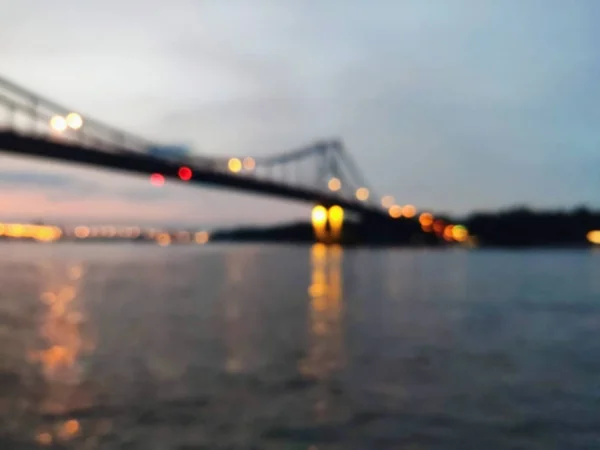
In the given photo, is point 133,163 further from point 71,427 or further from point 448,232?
point 448,232

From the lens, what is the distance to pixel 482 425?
735cm

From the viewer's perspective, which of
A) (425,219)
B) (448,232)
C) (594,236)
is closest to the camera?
(425,219)

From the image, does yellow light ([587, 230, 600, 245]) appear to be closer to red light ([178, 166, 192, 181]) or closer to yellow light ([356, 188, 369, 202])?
yellow light ([356, 188, 369, 202])

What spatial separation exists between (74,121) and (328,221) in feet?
76.0

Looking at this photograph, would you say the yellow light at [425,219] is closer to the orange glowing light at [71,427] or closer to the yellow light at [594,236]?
the yellow light at [594,236]

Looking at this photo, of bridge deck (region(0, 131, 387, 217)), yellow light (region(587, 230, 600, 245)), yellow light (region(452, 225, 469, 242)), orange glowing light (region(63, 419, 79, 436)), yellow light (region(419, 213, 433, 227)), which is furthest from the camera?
yellow light (region(587, 230, 600, 245))

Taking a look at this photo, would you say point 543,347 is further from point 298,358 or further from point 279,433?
A: point 279,433

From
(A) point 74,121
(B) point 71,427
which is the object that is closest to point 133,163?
(A) point 74,121

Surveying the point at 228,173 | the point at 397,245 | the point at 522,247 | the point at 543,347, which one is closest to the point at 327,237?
the point at 228,173

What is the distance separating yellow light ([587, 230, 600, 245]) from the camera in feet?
269

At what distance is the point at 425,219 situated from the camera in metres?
70.6

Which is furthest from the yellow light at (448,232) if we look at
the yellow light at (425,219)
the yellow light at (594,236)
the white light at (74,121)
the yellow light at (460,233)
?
the white light at (74,121)

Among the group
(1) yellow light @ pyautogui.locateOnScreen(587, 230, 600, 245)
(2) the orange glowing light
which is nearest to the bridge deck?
(2) the orange glowing light

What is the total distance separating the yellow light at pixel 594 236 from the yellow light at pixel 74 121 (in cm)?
5925
